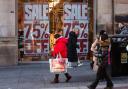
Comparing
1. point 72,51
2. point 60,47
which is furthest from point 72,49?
point 60,47

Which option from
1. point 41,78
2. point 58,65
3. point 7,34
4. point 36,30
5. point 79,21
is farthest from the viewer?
point 79,21

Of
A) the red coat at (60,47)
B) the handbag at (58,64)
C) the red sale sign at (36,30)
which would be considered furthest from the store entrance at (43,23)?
the handbag at (58,64)

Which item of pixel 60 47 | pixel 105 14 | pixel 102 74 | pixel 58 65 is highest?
pixel 105 14

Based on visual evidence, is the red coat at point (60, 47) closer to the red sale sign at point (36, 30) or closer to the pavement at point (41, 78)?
the pavement at point (41, 78)

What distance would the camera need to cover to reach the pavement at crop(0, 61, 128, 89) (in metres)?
15.0

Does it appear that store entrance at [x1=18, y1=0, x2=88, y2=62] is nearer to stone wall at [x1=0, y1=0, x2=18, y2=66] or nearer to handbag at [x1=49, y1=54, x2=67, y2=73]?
stone wall at [x1=0, y1=0, x2=18, y2=66]

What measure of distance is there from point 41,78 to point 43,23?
563cm

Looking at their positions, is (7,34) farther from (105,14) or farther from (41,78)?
(41,78)

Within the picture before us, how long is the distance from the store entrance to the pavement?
115 centimetres

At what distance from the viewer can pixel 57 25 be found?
22219mm

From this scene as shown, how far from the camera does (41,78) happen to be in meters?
16.9

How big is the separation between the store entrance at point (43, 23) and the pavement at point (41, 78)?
1151 mm

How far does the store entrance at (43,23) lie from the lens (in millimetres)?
21938

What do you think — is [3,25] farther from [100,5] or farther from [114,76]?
[114,76]
